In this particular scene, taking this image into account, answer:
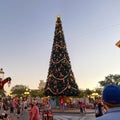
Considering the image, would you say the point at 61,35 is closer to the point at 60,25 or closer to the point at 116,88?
the point at 60,25

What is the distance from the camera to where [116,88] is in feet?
10.4

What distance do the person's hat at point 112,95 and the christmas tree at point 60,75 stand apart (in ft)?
182

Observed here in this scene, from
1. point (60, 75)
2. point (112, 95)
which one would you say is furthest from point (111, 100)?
point (60, 75)

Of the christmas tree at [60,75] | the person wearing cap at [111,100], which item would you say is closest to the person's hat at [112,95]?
the person wearing cap at [111,100]

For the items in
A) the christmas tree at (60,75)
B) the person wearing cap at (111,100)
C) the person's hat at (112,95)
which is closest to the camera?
the person wearing cap at (111,100)

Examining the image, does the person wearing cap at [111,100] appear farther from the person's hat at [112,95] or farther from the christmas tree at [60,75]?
the christmas tree at [60,75]

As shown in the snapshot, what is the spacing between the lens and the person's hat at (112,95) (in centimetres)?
309

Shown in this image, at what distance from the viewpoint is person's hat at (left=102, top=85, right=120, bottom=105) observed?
3.09 m

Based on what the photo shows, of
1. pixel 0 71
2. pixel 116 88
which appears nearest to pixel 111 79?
pixel 0 71

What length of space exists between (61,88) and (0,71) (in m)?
39.3

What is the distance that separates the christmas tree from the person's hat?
55388mm

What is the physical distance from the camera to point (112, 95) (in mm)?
3090

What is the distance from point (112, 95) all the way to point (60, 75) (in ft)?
184

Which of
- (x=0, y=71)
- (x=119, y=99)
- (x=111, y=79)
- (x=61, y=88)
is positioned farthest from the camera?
(x=111, y=79)
